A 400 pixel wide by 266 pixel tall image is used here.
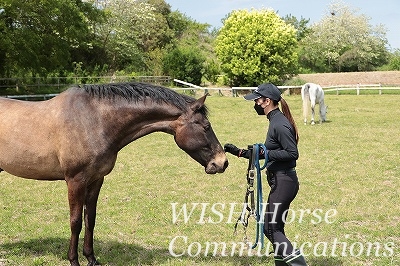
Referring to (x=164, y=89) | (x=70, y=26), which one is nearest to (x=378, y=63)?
(x=70, y=26)

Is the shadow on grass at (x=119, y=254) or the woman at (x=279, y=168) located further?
the shadow on grass at (x=119, y=254)

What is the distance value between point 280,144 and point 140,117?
1.46 m

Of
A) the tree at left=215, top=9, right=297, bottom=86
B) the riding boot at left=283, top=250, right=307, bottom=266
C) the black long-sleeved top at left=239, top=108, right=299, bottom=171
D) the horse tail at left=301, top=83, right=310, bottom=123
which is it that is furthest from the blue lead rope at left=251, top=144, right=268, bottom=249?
the tree at left=215, top=9, right=297, bottom=86

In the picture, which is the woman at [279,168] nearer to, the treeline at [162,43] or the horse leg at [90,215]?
the horse leg at [90,215]

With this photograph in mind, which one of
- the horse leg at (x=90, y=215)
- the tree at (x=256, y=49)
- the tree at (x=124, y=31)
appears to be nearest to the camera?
the horse leg at (x=90, y=215)

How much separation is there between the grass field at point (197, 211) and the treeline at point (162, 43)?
1368 centimetres

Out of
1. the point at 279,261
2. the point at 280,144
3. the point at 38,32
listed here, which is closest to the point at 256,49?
the point at 38,32

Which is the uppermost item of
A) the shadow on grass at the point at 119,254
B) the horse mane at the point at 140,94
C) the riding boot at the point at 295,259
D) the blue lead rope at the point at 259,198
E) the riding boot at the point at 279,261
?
the horse mane at the point at 140,94

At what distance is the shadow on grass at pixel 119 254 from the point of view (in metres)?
4.46

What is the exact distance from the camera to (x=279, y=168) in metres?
3.64

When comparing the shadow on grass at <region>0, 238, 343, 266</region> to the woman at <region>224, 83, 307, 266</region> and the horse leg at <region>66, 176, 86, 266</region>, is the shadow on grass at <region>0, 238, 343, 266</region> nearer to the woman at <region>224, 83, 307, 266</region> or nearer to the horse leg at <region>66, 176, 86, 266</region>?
the horse leg at <region>66, 176, 86, 266</region>

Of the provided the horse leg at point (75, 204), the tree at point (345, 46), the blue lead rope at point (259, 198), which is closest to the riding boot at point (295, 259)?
the blue lead rope at point (259, 198)

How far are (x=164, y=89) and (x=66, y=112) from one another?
1021 mm

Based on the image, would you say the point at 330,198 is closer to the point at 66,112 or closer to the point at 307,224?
the point at 307,224
